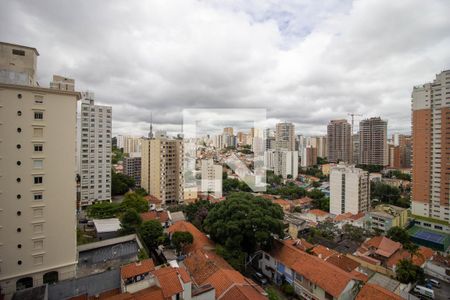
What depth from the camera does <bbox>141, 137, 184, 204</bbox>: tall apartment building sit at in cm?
1376

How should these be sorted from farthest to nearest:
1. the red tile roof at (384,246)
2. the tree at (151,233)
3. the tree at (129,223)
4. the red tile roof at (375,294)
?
1. the red tile roof at (384,246)
2. the tree at (129,223)
3. the tree at (151,233)
4. the red tile roof at (375,294)

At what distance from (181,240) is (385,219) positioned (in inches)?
373

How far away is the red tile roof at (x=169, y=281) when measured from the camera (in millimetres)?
3822

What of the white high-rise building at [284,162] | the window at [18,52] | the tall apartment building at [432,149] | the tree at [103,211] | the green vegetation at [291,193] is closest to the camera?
the window at [18,52]

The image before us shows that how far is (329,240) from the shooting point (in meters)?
9.27

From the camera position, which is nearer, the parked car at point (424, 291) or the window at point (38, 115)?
the window at point (38, 115)

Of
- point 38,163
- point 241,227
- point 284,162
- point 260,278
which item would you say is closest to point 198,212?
point 241,227

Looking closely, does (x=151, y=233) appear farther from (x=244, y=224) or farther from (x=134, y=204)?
(x=134, y=204)

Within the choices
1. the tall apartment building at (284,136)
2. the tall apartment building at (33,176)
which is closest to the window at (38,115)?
the tall apartment building at (33,176)

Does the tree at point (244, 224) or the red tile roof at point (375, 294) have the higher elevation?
the tree at point (244, 224)

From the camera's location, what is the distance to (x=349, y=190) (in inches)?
499

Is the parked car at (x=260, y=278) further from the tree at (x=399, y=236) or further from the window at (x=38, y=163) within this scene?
the window at (x=38, y=163)

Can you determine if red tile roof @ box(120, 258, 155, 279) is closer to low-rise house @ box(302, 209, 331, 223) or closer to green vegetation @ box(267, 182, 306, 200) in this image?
low-rise house @ box(302, 209, 331, 223)

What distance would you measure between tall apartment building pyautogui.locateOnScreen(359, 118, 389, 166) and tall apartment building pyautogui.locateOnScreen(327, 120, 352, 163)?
1341 mm
